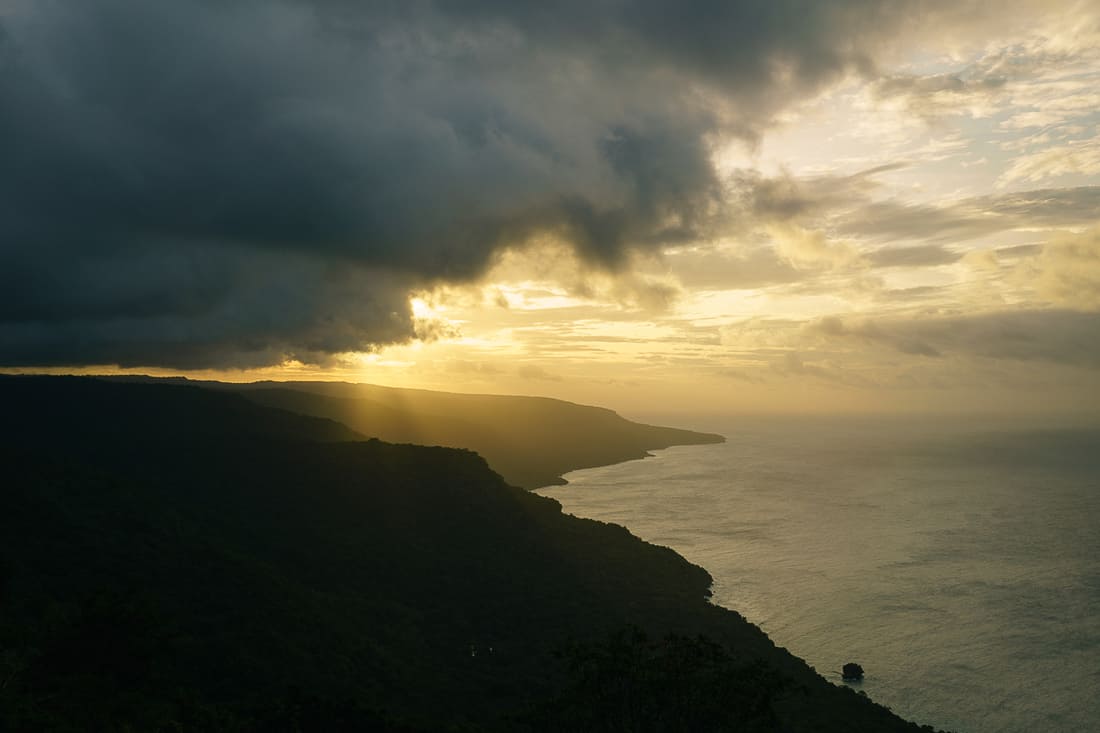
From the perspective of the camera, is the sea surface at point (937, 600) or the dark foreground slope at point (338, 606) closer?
the dark foreground slope at point (338, 606)

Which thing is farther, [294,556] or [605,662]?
[294,556]

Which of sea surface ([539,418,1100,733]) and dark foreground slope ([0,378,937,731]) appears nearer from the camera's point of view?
dark foreground slope ([0,378,937,731])

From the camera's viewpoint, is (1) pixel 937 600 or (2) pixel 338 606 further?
(1) pixel 937 600

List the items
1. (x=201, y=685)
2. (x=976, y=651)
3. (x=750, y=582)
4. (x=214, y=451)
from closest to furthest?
(x=201, y=685) → (x=976, y=651) → (x=750, y=582) → (x=214, y=451)

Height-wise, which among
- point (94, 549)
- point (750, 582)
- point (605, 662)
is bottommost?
point (750, 582)

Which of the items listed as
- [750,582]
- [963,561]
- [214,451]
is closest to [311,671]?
[750,582]

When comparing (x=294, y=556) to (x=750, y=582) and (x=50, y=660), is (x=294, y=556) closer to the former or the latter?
(x=50, y=660)

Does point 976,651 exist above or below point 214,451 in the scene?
below

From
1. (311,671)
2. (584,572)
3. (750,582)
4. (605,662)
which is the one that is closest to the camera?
(605,662)
